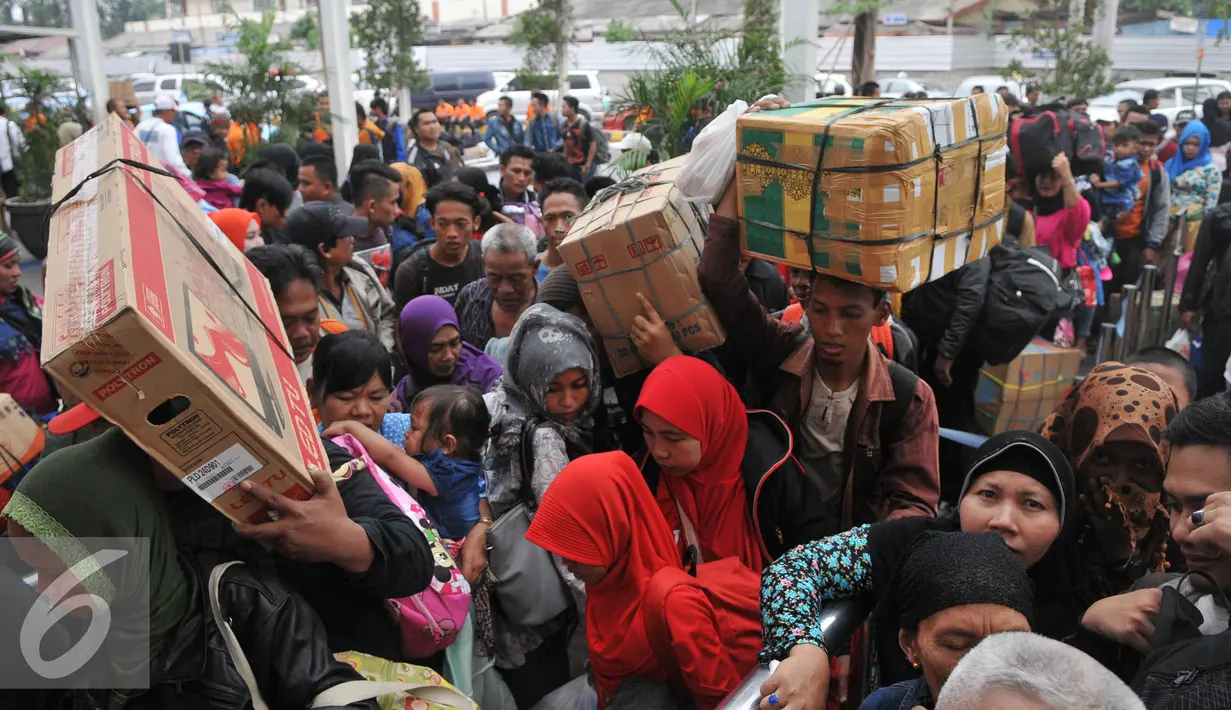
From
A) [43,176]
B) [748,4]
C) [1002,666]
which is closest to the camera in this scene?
[1002,666]

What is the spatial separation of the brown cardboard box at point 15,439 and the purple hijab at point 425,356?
1360 mm

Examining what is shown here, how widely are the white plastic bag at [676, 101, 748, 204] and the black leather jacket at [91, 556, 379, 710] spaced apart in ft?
5.70

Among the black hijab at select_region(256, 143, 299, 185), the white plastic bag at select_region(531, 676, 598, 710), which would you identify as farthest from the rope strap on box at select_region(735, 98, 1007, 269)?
the black hijab at select_region(256, 143, 299, 185)

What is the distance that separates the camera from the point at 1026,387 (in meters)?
4.89

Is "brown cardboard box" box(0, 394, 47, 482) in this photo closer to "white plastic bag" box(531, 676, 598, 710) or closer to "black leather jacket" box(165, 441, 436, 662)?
"black leather jacket" box(165, 441, 436, 662)

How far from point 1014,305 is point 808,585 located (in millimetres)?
2628

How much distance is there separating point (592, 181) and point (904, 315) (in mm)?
2612

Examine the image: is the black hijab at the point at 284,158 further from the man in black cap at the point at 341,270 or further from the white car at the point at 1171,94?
the white car at the point at 1171,94

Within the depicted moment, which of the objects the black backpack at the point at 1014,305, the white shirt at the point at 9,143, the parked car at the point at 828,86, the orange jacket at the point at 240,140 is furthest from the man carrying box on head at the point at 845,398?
the white shirt at the point at 9,143

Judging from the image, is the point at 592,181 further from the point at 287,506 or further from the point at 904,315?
the point at 287,506

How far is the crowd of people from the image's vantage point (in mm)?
1688

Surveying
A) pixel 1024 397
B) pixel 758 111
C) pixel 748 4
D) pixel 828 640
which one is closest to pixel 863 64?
pixel 748 4

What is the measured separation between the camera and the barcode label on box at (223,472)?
5.15 ft

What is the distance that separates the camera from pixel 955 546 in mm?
1962
